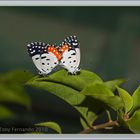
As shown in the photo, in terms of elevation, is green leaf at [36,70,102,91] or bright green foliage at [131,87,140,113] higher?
green leaf at [36,70,102,91]

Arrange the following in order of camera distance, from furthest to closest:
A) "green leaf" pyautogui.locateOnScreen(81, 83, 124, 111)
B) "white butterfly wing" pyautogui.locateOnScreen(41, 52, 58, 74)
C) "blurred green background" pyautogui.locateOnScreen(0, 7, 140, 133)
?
"blurred green background" pyautogui.locateOnScreen(0, 7, 140, 133) → "white butterfly wing" pyautogui.locateOnScreen(41, 52, 58, 74) → "green leaf" pyautogui.locateOnScreen(81, 83, 124, 111)

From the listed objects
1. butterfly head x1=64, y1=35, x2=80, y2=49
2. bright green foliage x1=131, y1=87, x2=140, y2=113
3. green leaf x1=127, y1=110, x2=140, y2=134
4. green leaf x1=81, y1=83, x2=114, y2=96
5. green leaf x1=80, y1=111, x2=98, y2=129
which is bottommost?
green leaf x1=80, y1=111, x2=98, y2=129

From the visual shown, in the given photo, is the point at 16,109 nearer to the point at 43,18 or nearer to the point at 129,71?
the point at 43,18

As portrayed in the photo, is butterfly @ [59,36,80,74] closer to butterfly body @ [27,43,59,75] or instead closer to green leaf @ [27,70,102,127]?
butterfly body @ [27,43,59,75]

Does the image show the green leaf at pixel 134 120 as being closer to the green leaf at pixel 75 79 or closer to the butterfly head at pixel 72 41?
the green leaf at pixel 75 79

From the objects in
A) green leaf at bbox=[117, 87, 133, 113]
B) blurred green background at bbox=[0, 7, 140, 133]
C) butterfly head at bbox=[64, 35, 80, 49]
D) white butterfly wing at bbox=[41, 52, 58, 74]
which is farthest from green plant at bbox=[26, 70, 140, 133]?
blurred green background at bbox=[0, 7, 140, 133]

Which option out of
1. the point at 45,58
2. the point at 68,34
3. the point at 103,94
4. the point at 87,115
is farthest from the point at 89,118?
the point at 68,34
